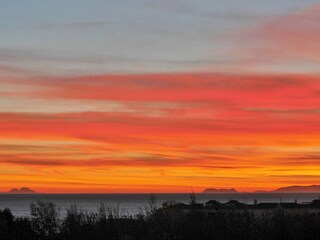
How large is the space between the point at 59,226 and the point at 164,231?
380cm

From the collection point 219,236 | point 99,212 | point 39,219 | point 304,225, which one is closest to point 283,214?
point 304,225

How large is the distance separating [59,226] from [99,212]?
1510 mm

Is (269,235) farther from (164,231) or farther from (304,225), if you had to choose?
(164,231)

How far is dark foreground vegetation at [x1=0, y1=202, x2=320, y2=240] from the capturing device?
79.9ft

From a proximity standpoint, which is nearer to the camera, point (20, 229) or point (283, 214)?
point (20, 229)

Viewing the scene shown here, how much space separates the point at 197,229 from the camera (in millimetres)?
24844

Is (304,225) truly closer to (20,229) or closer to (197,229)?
(197,229)

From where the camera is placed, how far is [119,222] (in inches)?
976

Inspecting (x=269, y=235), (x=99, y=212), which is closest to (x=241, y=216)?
Answer: (x=269, y=235)

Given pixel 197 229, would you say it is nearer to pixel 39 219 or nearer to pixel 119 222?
pixel 119 222

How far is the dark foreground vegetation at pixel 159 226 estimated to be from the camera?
24.3 metres

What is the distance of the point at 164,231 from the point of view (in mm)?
24656

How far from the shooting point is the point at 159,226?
81.7ft

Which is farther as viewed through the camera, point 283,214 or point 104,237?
point 283,214
